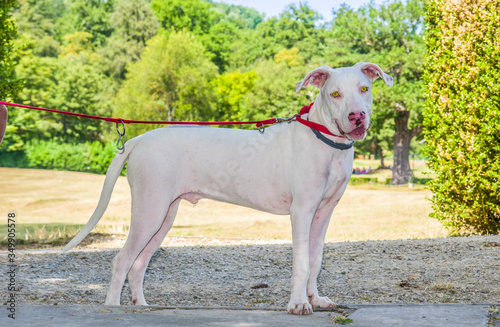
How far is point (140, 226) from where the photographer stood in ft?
14.2

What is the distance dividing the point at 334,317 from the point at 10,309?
8.33 ft

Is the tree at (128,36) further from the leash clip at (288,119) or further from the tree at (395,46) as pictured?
the leash clip at (288,119)

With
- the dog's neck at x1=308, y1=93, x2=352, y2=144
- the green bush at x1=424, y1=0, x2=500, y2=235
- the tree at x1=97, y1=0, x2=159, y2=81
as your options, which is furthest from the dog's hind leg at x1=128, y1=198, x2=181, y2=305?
the tree at x1=97, y1=0, x2=159, y2=81

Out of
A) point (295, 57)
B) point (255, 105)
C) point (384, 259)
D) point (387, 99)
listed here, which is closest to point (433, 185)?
point (384, 259)

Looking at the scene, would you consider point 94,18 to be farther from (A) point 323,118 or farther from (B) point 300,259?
(B) point 300,259

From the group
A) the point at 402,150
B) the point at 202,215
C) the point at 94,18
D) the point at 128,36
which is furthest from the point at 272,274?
the point at 94,18

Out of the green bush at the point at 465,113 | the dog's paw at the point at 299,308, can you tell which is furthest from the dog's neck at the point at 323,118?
the green bush at the point at 465,113

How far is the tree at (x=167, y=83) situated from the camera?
3491 cm

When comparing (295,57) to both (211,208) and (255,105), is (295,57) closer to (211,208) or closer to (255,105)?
(255,105)

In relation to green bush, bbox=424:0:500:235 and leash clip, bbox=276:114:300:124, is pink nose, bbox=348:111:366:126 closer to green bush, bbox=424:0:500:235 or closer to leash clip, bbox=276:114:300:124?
leash clip, bbox=276:114:300:124

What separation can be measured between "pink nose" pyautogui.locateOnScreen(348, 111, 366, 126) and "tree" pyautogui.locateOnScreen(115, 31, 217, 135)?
31042mm

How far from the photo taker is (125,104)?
34844mm

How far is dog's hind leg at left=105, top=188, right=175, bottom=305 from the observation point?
4285mm

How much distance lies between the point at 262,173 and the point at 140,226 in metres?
1.12
